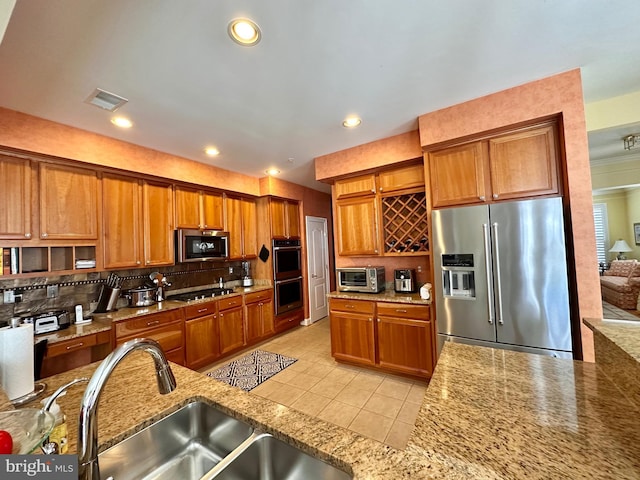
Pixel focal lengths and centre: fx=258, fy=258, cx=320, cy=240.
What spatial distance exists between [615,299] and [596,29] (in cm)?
577

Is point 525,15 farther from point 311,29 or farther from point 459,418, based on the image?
point 459,418

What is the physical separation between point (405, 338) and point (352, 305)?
680 mm

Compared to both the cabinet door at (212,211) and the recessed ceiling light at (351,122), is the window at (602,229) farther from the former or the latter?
the cabinet door at (212,211)

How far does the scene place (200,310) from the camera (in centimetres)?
326

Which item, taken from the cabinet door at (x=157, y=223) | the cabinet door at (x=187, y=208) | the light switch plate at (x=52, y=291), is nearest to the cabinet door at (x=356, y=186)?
the cabinet door at (x=187, y=208)

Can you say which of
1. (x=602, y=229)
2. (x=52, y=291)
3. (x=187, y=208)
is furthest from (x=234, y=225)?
(x=602, y=229)

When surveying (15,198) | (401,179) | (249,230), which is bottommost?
(249,230)

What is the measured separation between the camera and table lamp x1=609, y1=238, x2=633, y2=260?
5969 mm

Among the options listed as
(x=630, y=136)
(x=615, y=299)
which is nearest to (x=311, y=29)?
(x=630, y=136)

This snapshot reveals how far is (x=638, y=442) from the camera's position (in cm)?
74

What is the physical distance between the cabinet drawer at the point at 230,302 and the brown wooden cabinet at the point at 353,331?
143cm

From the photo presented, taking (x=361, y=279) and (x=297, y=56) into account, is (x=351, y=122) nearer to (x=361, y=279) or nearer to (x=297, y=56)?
(x=297, y=56)

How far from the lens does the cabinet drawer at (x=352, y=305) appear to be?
299 centimetres

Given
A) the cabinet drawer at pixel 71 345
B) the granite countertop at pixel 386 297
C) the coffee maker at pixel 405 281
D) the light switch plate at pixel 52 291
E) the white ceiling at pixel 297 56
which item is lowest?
the cabinet drawer at pixel 71 345
